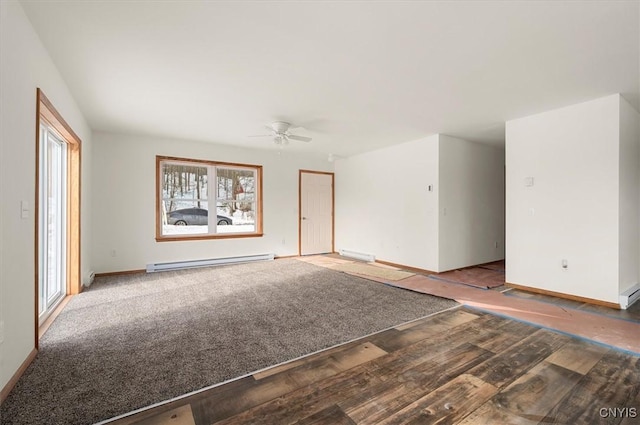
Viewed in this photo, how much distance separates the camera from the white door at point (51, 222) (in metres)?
2.85

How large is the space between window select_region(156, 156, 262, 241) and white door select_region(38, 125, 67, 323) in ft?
5.57

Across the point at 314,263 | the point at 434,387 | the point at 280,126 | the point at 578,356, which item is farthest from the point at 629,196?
the point at 314,263

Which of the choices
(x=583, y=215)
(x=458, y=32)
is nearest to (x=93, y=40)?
(x=458, y=32)

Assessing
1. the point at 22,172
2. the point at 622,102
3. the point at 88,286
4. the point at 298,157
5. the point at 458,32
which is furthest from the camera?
the point at 298,157

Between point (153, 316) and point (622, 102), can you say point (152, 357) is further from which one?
point (622, 102)

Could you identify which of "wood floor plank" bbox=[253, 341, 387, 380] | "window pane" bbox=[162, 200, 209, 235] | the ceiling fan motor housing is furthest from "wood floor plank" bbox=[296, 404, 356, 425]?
"window pane" bbox=[162, 200, 209, 235]

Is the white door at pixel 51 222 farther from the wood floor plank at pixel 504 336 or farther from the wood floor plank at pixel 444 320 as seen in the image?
the wood floor plank at pixel 504 336

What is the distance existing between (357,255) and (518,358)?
452cm

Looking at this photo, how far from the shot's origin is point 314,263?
19.7ft

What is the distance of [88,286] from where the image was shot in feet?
13.7

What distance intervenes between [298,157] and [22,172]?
5280 millimetres

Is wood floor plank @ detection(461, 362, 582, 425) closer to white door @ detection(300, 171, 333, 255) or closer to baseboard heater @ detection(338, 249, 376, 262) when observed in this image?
baseboard heater @ detection(338, 249, 376, 262)

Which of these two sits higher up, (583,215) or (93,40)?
(93,40)

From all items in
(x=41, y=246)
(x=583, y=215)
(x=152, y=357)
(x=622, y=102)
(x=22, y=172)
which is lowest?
(x=152, y=357)
